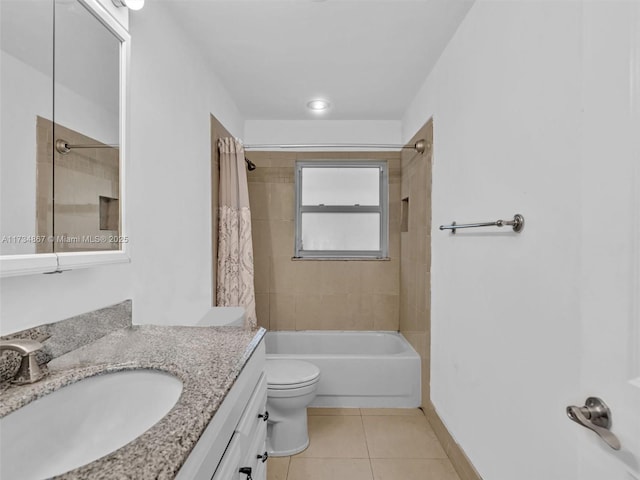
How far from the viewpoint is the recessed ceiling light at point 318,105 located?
2.81m

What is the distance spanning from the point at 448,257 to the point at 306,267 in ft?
5.30

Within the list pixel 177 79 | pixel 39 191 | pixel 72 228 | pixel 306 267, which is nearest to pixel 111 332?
pixel 72 228

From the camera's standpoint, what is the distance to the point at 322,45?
6.50 ft

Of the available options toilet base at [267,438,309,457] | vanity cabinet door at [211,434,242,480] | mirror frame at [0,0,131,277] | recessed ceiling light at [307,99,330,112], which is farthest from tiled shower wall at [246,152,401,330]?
vanity cabinet door at [211,434,242,480]

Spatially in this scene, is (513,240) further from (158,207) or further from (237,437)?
(158,207)

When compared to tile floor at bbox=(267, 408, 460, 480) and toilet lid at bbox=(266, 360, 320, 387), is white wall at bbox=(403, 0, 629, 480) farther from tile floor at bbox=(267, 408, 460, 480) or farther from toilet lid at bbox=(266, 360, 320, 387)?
toilet lid at bbox=(266, 360, 320, 387)

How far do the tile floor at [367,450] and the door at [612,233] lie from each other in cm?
148

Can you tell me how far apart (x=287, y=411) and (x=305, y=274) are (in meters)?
1.46

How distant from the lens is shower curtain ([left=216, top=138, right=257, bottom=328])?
2.47 metres

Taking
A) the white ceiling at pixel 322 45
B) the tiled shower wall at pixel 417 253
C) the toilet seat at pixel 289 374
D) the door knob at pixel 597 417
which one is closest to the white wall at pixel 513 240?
the white ceiling at pixel 322 45

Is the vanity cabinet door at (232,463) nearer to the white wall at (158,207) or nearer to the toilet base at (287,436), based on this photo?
the white wall at (158,207)

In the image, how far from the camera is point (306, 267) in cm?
332

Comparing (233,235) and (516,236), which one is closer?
(516,236)

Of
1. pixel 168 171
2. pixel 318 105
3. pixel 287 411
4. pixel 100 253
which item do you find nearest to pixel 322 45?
pixel 318 105
